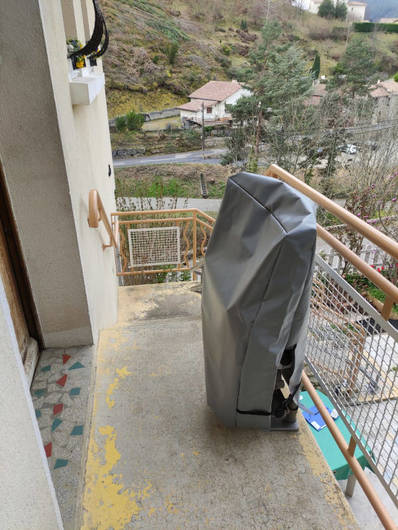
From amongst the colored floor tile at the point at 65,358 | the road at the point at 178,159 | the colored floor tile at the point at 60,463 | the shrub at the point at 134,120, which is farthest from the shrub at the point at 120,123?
the colored floor tile at the point at 60,463

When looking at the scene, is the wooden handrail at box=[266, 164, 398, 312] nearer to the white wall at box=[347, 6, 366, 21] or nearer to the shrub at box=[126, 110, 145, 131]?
the shrub at box=[126, 110, 145, 131]

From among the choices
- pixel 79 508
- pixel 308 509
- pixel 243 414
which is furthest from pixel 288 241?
pixel 79 508

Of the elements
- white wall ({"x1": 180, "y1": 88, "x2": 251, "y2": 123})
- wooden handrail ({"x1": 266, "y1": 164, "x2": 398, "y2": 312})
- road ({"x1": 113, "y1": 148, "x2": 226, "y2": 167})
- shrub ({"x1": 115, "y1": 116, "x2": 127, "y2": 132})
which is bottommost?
road ({"x1": 113, "y1": 148, "x2": 226, "y2": 167})

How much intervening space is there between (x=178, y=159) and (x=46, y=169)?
17868 mm

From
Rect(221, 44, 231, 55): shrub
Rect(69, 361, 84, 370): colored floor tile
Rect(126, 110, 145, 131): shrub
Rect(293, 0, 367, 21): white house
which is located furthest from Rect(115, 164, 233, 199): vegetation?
Rect(69, 361, 84, 370): colored floor tile

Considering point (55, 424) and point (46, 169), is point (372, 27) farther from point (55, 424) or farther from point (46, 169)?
point (55, 424)

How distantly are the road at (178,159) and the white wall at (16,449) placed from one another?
17.9 meters

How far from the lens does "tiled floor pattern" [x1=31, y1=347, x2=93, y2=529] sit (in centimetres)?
140

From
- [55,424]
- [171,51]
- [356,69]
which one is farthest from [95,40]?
[171,51]

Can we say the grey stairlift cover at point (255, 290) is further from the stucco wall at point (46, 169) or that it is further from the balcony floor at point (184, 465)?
the stucco wall at point (46, 169)

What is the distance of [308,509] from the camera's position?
1332 millimetres

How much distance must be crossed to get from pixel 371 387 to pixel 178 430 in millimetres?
791

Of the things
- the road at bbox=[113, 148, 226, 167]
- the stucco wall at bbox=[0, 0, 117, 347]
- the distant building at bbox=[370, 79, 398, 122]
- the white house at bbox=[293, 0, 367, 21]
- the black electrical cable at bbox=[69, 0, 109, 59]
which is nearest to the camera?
the stucco wall at bbox=[0, 0, 117, 347]

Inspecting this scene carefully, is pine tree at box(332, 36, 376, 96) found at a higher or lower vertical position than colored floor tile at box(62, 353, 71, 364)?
higher
